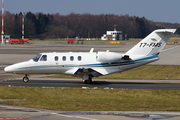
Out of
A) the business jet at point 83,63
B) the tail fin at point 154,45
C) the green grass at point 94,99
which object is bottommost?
Answer: the green grass at point 94,99

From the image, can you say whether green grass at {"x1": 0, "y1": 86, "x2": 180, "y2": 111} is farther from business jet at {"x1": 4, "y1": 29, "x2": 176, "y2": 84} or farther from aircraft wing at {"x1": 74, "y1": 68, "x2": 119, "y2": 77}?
business jet at {"x1": 4, "y1": 29, "x2": 176, "y2": 84}

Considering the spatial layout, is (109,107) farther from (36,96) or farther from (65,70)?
(65,70)

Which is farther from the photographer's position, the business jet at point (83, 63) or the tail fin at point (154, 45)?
the tail fin at point (154, 45)

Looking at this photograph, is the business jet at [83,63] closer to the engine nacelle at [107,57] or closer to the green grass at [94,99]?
the engine nacelle at [107,57]

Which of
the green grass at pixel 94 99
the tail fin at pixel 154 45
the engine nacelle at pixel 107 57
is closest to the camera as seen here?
the green grass at pixel 94 99

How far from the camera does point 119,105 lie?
16.9m

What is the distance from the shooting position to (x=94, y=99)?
63.5ft

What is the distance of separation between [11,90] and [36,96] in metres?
3.14

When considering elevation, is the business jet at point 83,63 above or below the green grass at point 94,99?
above

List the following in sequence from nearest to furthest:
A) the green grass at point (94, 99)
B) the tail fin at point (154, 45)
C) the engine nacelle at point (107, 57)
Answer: the green grass at point (94, 99) → the engine nacelle at point (107, 57) → the tail fin at point (154, 45)

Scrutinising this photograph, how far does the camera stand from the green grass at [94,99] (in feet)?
52.8

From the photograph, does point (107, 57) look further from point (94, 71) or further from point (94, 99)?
point (94, 99)

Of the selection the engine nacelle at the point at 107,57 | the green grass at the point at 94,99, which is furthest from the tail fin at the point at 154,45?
the green grass at the point at 94,99

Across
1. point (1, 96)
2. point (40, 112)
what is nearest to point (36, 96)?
point (1, 96)
